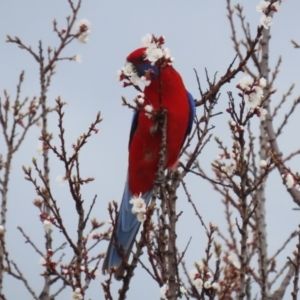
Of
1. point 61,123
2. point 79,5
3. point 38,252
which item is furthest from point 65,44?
point 61,123

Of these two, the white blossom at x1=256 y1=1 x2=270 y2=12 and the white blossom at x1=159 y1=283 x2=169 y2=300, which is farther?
the white blossom at x1=256 y1=1 x2=270 y2=12

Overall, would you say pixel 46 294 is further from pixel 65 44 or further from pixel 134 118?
pixel 65 44

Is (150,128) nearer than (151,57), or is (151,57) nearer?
(151,57)

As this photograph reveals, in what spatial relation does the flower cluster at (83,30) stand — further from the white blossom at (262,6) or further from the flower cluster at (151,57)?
the flower cluster at (151,57)

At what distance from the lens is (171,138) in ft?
14.3

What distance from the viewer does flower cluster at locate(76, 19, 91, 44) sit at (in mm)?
6434

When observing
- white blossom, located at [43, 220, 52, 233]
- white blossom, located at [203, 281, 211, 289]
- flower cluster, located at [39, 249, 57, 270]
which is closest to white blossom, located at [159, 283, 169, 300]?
white blossom, located at [203, 281, 211, 289]

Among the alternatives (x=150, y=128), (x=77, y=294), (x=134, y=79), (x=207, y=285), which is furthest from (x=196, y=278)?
(x=134, y=79)

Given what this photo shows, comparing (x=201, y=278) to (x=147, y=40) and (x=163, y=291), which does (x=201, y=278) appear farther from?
(x=147, y=40)

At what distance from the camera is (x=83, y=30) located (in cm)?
643

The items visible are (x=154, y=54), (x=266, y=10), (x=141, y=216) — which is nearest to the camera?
(x=154, y=54)

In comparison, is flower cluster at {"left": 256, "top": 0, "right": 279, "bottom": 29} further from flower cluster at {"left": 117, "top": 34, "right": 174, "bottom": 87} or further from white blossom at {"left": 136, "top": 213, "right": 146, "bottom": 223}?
white blossom at {"left": 136, "top": 213, "right": 146, "bottom": 223}

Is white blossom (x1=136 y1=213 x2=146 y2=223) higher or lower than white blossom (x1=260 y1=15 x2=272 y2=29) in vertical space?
lower

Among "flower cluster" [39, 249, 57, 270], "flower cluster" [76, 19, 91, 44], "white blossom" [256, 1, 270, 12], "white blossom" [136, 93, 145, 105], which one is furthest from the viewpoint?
"flower cluster" [76, 19, 91, 44]
